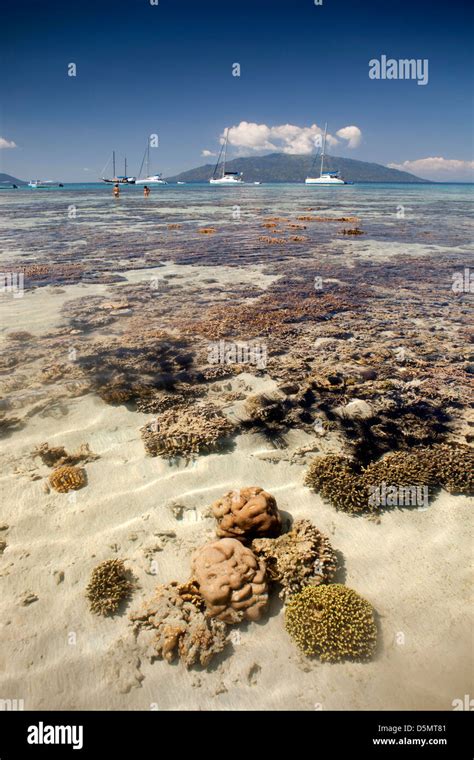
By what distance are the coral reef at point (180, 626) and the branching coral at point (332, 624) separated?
0.92 metres

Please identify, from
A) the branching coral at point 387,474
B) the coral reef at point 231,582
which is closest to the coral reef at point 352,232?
the branching coral at point 387,474

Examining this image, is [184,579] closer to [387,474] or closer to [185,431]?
[185,431]

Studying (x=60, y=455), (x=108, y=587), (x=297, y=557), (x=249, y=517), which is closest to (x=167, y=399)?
(x=60, y=455)

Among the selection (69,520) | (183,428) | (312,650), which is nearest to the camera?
→ (312,650)

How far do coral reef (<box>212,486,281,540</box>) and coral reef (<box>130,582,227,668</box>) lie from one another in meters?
0.98

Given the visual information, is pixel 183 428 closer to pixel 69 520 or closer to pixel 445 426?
pixel 69 520

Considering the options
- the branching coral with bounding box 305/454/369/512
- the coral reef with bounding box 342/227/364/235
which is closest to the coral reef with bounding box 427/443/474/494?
the branching coral with bounding box 305/454/369/512

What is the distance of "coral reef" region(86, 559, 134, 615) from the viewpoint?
487 cm

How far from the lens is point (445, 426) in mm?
7922

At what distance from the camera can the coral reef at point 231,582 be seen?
4.70m

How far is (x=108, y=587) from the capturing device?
505 centimetres

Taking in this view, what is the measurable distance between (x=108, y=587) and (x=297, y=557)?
2554 mm
